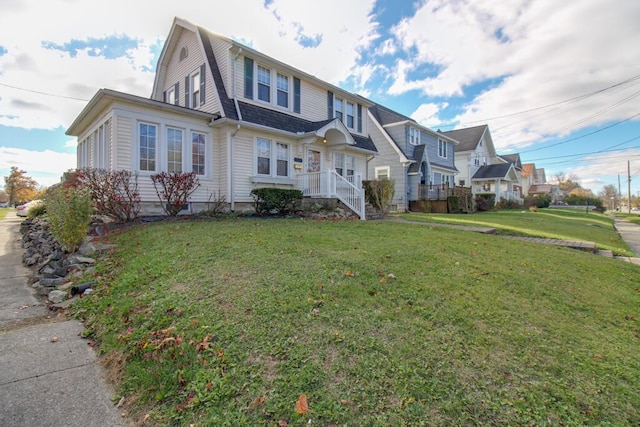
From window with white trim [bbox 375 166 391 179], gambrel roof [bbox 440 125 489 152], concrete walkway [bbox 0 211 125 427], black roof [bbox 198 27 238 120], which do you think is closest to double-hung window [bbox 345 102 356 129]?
window with white trim [bbox 375 166 391 179]

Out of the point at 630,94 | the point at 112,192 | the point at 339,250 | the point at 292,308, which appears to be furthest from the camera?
the point at 630,94

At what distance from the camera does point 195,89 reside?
12797mm

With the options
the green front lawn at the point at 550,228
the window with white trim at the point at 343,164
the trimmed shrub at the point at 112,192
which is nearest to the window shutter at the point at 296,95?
the window with white trim at the point at 343,164

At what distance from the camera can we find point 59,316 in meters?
3.77

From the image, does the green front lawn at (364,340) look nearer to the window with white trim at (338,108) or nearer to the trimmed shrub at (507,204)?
the window with white trim at (338,108)

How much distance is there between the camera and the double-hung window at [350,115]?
1694 centimetres

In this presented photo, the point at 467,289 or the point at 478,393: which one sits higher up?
the point at 467,289

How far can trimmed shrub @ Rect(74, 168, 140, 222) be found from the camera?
8242 millimetres

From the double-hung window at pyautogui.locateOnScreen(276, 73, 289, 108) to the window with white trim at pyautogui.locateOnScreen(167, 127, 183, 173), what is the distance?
15.6 ft

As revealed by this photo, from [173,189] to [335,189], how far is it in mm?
6120

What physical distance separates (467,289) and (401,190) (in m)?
18.0

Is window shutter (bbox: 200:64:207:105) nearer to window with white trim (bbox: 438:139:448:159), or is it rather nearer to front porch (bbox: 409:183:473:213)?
front porch (bbox: 409:183:473:213)

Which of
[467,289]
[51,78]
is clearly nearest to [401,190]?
[467,289]

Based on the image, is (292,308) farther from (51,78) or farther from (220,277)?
(51,78)
